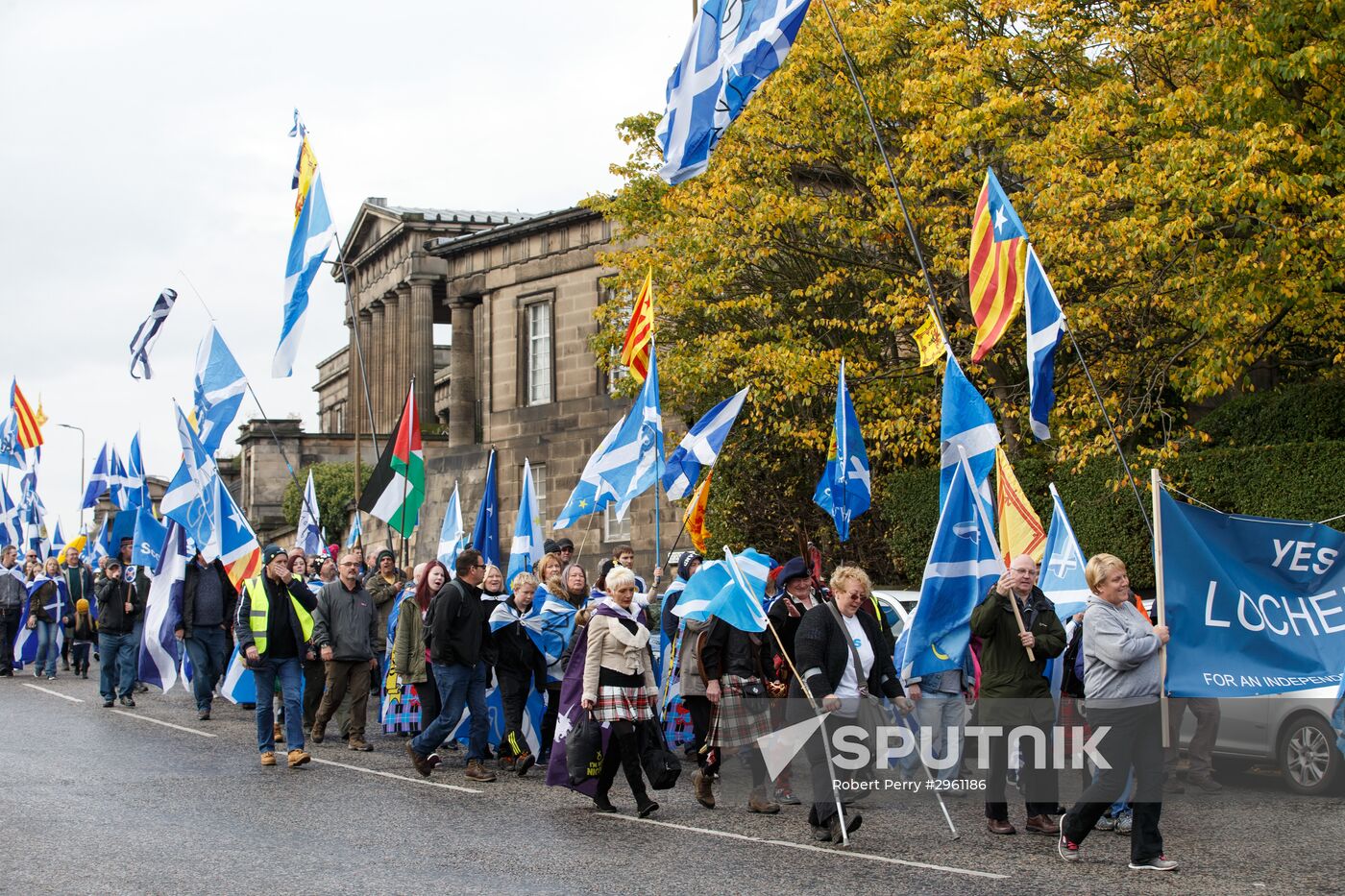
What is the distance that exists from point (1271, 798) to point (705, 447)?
6651 millimetres

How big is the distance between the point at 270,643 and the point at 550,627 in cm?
245

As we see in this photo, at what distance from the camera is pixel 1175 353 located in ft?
62.4

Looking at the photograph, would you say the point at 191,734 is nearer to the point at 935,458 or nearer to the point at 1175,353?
the point at 1175,353

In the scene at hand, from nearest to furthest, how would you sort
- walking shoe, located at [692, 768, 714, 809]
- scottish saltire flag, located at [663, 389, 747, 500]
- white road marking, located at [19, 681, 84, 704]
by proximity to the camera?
walking shoe, located at [692, 768, 714, 809], scottish saltire flag, located at [663, 389, 747, 500], white road marking, located at [19, 681, 84, 704]

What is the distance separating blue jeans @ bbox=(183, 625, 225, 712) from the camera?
17.9m

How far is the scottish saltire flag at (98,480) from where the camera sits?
1308 inches

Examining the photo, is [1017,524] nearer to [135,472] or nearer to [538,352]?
[135,472]

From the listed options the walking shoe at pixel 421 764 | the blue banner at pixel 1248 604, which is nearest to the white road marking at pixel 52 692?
the walking shoe at pixel 421 764

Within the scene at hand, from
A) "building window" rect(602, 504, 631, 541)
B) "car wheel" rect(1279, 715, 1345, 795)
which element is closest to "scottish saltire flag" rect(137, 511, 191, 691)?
"car wheel" rect(1279, 715, 1345, 795)

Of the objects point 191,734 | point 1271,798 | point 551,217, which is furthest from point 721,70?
point 551,217

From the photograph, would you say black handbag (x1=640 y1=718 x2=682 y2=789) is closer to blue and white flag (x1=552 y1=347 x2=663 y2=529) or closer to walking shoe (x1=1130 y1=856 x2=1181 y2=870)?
walking shoe (x1=1130 y1=856 x2=1181 y2=870)

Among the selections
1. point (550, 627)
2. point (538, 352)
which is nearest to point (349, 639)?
point (550, 627)

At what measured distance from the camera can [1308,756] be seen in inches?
468

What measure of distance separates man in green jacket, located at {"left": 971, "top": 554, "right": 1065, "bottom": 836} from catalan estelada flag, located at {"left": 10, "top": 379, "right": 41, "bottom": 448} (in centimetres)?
3192
